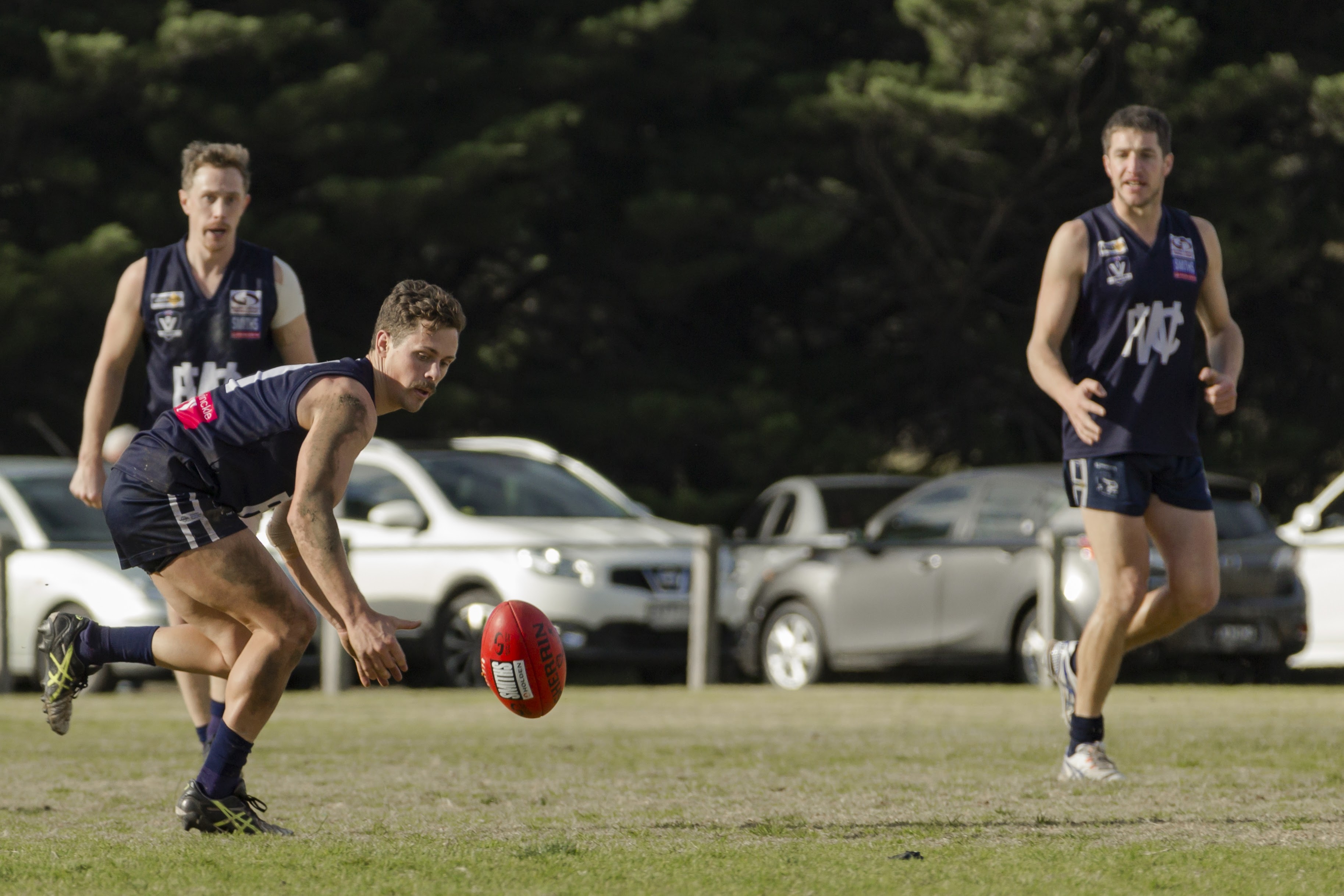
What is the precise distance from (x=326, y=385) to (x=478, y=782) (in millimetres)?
2782

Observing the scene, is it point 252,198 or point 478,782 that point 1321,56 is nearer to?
point 252,198

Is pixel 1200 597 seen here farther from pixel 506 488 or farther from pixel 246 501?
pixel 506 488

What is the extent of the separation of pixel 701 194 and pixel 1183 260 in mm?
17927

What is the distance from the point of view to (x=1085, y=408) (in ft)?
26.0

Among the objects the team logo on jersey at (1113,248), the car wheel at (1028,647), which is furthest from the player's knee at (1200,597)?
the car wheel at (1028,647)

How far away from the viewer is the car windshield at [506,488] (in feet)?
53.8

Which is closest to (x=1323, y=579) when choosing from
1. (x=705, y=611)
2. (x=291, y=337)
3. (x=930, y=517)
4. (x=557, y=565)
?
(x=930, y=517)

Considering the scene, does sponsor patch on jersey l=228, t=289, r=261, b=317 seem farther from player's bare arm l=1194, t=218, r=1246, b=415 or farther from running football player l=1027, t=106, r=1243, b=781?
player's bare arm l=1194, t=218, r=1246, b=415

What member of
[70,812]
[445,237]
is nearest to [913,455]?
[445,237]

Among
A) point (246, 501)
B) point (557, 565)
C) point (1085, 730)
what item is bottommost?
point (1085, 730)

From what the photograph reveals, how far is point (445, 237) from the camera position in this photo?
988 inches

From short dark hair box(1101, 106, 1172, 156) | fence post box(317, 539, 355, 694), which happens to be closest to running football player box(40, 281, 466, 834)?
short dark hair box(1101, 106, 1172, 156)

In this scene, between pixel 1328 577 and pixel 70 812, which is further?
pixel 1328 577

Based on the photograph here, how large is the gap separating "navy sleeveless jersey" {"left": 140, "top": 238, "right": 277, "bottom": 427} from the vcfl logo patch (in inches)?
77.5
